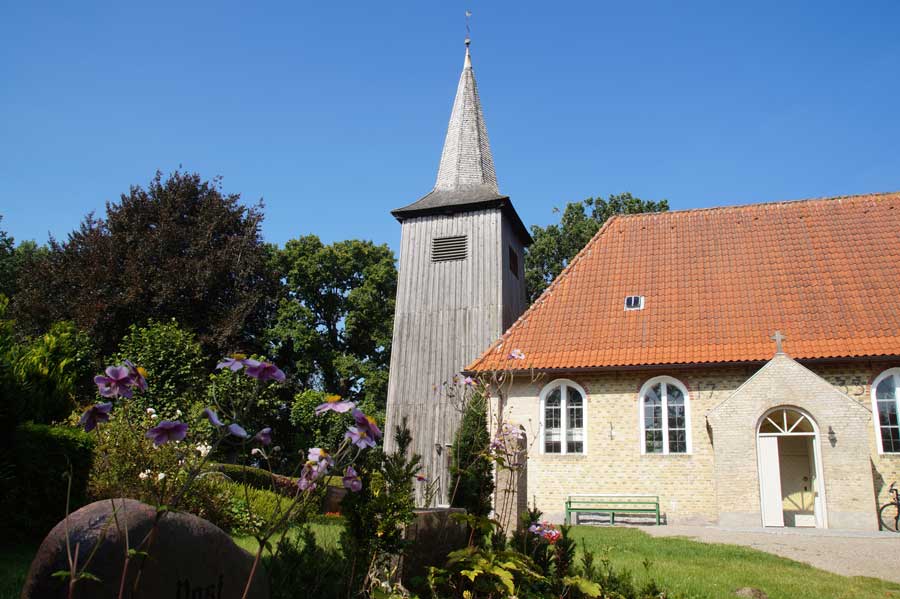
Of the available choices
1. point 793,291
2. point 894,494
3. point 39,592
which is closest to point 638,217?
point 793,291

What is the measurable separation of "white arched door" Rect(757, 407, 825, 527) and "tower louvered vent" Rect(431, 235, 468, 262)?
11020mm

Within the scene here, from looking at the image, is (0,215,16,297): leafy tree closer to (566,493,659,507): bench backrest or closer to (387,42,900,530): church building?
(387,42,900,530): church building

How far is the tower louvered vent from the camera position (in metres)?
23.2

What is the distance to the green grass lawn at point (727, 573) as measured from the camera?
730cm

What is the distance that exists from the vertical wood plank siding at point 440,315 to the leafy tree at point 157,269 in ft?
28.3

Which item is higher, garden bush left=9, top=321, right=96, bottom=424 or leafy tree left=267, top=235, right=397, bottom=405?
leafy tree left=267, top=235, right=397, bottom=405

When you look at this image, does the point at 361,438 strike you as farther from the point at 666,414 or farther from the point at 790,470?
the point at 790,470

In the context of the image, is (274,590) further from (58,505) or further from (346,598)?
(58,505)

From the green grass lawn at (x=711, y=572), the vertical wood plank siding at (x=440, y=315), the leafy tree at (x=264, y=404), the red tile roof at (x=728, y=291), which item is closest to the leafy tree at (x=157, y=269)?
the leafy tree at (x=264, y=404)

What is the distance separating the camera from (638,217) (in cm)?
2262

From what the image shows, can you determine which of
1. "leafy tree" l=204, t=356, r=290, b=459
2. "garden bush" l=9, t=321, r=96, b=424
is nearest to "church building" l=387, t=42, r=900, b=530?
"leafy tree" l=204, t=356, r=290, b=459

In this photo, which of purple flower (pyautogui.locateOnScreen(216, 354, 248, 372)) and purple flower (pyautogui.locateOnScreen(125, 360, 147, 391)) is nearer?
purple flower (pyautogui.locateOnScreen(125, 360, 147, 391))

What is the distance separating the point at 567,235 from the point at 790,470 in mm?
21962

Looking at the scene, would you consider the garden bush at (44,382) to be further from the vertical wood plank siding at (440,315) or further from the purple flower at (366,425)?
the vertical wood plank siding at (440,315)
